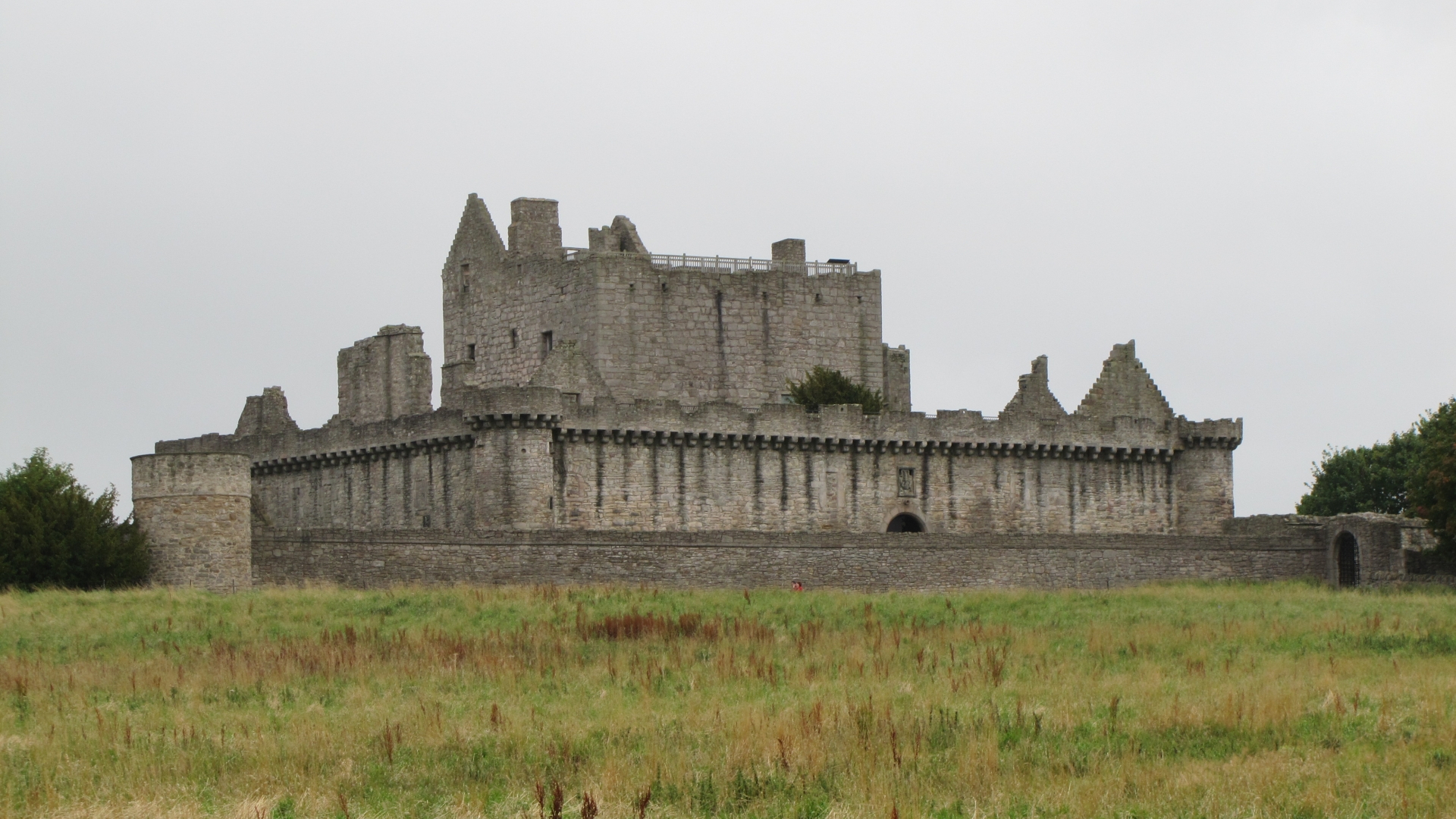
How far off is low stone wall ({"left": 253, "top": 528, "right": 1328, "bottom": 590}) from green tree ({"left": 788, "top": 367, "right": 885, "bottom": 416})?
8171 millimetres

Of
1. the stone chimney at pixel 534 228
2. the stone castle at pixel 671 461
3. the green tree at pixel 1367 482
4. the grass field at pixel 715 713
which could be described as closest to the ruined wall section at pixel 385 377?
the stone castle at pixel 671 461

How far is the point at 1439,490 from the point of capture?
45.3 m

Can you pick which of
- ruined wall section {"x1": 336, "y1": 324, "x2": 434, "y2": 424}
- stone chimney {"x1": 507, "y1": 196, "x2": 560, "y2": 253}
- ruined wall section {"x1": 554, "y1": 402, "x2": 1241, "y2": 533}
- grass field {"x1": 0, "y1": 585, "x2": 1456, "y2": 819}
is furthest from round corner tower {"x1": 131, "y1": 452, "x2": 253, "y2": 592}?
stone chimney {"x1": 507, "y1": 196, "x2": 560, "y2": 253}

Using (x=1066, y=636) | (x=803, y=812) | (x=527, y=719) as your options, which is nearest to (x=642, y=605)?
(x=1066, y=636)

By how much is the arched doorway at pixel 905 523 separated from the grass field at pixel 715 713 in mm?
15500

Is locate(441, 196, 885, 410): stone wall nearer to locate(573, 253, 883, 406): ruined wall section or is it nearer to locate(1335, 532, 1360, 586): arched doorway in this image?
locate(573, 253, 883, 406): ruined wall section

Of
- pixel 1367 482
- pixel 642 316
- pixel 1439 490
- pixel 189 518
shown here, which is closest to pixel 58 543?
pixel 189 518

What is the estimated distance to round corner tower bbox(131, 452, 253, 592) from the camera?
3891 centimetres

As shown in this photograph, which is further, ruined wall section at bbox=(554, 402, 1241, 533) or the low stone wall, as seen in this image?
ruined wall section at bbox=(554, 402, 1241, 533)

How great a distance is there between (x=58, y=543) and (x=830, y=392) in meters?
20.8

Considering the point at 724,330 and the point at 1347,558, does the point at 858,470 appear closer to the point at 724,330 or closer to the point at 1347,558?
the point at 724,330

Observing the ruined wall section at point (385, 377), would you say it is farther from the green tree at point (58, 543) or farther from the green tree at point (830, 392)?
the green tree at point (58, 543)

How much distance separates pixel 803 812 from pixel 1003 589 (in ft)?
87.8

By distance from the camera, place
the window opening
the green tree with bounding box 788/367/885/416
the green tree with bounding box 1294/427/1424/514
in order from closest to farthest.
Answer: the window opening, the green tree with bounding box 788/367/885/416, the green tree with bounding box 1294/427/1424/514
